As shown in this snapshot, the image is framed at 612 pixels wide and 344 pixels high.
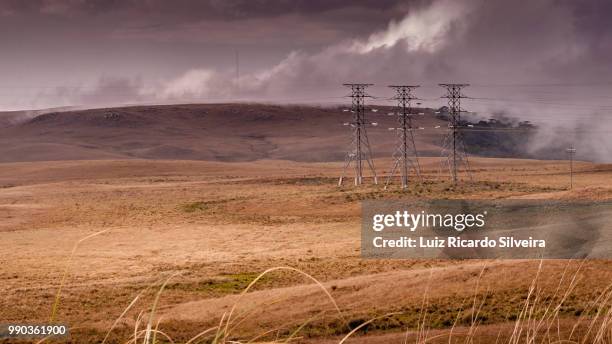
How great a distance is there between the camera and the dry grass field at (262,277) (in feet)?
64.2

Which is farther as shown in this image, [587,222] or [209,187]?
[209,187]

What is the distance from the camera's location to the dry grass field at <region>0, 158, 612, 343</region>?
64.2 feet

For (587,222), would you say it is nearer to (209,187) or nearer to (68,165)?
(209,187)

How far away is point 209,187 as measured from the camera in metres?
94.1

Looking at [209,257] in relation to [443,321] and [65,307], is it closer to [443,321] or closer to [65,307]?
[65,307]

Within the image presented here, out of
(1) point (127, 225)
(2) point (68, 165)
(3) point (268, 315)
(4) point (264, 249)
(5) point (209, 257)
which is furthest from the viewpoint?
(2) point (68, 165)

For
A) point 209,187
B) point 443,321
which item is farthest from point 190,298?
point 209,187

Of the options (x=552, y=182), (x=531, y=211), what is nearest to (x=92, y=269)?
(x=531, y=211)

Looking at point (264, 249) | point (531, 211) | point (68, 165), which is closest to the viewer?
point (264, 249)

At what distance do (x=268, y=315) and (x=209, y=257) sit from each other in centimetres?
1715

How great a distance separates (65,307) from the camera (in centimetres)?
2755

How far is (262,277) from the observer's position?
3272 cm

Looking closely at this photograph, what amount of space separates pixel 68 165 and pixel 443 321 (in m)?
128

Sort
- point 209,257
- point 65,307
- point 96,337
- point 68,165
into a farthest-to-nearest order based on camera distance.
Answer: point 68,165, point 209,257, point 65,307, point 96,337
